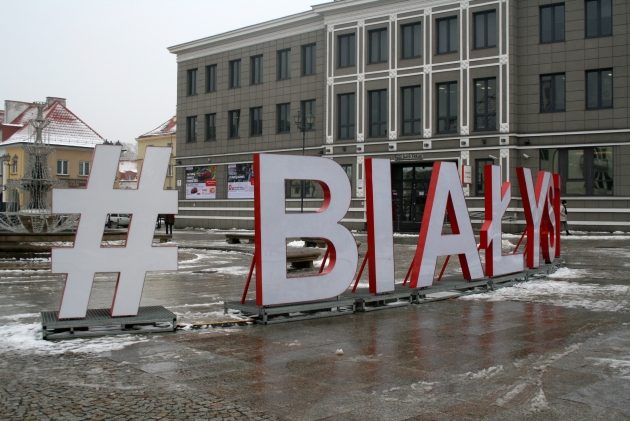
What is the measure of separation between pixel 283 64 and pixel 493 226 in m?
33.9

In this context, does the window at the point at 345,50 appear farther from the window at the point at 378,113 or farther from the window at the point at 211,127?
the window at the point at 211,127

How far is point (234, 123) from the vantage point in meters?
48.3

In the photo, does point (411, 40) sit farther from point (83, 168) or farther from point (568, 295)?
point (83, 168)

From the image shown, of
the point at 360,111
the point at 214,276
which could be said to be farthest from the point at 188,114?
the point at 214,276

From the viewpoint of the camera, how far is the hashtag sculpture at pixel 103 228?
27.8 ft

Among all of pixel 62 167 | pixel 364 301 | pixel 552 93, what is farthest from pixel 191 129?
pixel 364 301

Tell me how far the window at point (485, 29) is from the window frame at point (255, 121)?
16.5 meters

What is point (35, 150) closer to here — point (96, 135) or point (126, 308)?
point (126, 308)

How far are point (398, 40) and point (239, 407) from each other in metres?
36.3

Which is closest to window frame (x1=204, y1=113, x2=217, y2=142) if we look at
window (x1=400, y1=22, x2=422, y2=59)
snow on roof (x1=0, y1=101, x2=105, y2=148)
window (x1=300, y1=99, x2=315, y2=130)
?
window (x1=300, y1=99, x2=315, y2=130)

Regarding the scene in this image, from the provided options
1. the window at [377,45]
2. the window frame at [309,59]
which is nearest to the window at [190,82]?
the window frame at [309,59]

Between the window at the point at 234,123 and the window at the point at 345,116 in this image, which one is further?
the window at the point at 234,123

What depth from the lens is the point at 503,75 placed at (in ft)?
118

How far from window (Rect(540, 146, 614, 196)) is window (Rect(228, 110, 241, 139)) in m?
21.9
